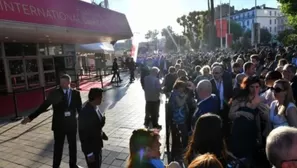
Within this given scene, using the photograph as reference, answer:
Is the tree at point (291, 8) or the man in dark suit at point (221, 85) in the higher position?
the tree at point (291, 8)

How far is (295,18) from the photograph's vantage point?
16.1 metres

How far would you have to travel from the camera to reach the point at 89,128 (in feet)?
12.1

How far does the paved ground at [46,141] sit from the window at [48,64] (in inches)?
329

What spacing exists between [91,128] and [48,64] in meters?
15.2

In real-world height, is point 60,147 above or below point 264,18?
below

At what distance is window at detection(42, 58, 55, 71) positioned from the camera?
1728cm

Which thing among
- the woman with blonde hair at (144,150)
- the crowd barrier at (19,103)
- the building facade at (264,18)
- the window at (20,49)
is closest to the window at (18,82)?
the crowd barrier at (19,103)

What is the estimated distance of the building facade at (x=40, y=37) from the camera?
8664 millimetres

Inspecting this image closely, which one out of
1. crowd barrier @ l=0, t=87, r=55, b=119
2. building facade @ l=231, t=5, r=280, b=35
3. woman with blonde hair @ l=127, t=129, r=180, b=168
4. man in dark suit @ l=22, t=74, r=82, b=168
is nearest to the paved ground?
man in dark suit @ l=22, t=74, r=82, b=168

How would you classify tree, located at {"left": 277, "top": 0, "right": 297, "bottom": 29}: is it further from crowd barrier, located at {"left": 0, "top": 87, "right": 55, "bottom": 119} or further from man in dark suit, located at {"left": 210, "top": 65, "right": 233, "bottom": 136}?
crowd barrier, located at {"left": 0, "top": 87, "right": 55, "bottom": 119}

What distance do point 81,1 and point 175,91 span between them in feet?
27.2

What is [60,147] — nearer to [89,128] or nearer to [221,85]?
[89,128]

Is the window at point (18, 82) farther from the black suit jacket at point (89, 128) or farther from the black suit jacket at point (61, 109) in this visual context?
the black suit jacket at point (89, 128)

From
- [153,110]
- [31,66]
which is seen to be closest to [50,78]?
[31,66]
